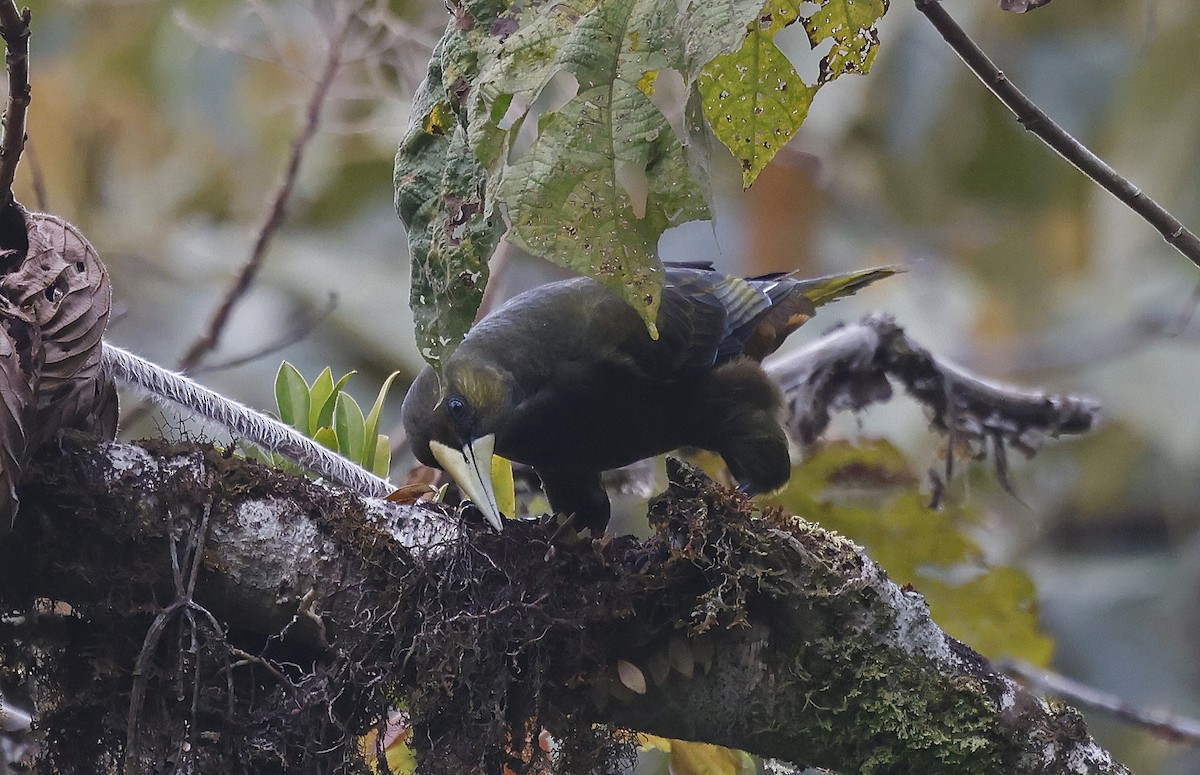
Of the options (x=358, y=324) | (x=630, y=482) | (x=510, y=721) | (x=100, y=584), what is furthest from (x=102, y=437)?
(x=358, y=324)

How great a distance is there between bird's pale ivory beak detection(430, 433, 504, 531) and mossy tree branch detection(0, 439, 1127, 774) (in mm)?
423

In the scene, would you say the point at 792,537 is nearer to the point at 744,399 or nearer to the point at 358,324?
the point at 744,399

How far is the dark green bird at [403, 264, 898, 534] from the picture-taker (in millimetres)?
3049

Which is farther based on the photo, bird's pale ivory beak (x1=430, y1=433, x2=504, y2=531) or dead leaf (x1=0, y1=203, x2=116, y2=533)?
bird's pale ivory beak (x1=430, y1=433, x2=504, y2=531)

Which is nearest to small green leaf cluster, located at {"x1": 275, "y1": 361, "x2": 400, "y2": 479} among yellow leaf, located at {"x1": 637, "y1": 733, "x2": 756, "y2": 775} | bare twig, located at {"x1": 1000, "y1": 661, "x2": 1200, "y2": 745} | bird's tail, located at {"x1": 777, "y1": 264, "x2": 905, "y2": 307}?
yellow leaf, located at {"x1": 637, "y1": 733, "x2": 756, "y2": 775}

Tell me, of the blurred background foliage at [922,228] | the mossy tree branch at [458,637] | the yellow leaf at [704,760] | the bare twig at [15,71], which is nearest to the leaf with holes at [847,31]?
the mossy tree branch at [458,637]

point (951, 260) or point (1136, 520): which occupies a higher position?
point (951, 260)

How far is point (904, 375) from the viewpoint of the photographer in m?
4.16

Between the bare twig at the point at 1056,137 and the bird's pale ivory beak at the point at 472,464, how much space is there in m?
1.25

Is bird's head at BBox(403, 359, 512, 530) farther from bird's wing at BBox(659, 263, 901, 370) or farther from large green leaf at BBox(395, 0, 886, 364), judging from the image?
large green leaf at BBox(395, 0, 886, 364)

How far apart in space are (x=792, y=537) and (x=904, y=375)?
6.60 feet

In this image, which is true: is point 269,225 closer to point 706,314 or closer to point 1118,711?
point 706,314

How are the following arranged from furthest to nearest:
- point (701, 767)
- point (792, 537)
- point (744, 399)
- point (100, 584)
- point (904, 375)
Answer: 1. point (904, 375)
2. point (744, 399)
3. point (701, 767)
4. point (792, 537)
5. point (100, 584)

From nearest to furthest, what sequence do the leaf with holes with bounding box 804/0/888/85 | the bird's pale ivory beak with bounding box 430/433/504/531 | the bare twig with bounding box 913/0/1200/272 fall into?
1. the leaf with holes with bounding box 804/0/888/85
2. the bare twig with bounding box 913/0/1200/272
3. the bird's pale ivory beak with bounding box 430/433/504/531
